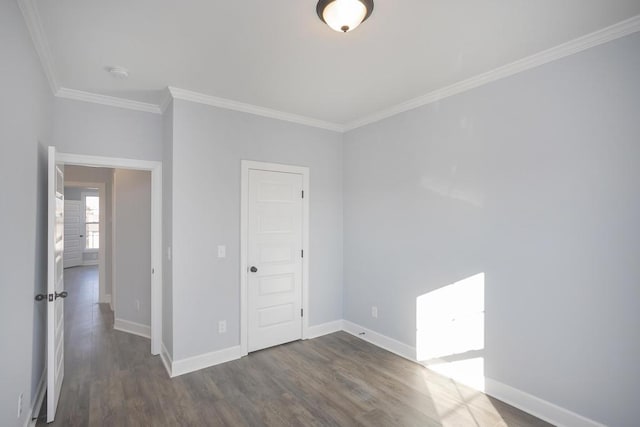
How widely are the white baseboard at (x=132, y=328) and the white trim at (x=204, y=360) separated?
1216 millimetres

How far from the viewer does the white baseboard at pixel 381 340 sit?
3.40 meters

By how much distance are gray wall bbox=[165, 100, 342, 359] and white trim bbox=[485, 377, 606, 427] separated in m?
2.52

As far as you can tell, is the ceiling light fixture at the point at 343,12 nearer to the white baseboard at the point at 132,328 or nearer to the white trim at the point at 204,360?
the white trim at the point at 204,360

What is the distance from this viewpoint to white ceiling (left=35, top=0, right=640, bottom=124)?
1883 mm

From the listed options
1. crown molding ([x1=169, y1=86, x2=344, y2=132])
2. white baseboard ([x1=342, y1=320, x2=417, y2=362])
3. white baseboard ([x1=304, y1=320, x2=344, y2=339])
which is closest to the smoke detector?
crown molding ([x1=169, y1=86, x2=344, y2=132])

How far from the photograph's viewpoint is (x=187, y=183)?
10.3ft

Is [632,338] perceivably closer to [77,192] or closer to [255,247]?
[255,247]

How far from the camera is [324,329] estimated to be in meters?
4.13

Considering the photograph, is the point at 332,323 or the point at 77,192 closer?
the point at 332,323

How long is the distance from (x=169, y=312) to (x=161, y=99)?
220cm

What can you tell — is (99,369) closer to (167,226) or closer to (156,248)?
(156,248)

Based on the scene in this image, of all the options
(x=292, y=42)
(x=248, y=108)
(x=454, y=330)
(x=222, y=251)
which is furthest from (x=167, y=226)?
(x=454, y=330)

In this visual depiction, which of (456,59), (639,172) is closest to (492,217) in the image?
(639,172)

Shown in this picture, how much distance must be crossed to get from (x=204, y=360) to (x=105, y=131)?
8.39ft
